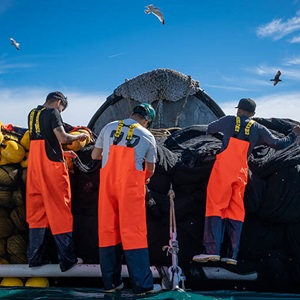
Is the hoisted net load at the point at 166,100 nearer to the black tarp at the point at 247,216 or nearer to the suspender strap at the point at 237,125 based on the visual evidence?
the black tarp at the point at 247,216

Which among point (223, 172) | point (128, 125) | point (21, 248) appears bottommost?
point (21, 248)

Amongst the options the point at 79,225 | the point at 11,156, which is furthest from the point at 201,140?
the point at 11,156

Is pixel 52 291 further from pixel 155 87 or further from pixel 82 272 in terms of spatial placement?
pixel 155 87

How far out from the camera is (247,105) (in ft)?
14.7

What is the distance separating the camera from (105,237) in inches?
155

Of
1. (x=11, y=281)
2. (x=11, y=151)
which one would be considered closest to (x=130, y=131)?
(x=11, y=151)

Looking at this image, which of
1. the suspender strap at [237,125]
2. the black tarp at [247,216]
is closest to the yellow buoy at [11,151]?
the black tarp at [247,216]

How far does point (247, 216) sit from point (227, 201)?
0.40m

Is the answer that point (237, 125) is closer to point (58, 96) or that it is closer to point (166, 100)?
point (58, 96)

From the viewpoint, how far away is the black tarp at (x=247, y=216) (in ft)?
14.1

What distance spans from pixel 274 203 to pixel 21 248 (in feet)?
7.66

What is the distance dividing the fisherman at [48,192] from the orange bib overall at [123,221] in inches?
15.7

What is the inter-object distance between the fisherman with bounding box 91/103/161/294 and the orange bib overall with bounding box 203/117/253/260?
587mm

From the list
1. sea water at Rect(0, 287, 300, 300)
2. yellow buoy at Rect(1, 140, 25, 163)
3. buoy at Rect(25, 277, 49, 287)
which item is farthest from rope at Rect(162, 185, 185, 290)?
yellow buoy at Rect(1, 140, 25, 163)
